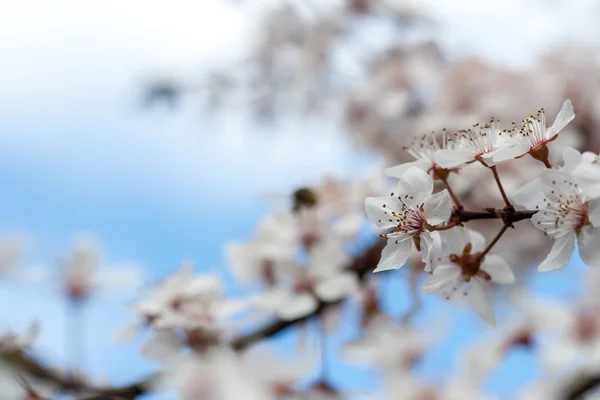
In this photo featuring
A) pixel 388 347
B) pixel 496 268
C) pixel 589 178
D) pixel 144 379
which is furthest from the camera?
pixel 388 347

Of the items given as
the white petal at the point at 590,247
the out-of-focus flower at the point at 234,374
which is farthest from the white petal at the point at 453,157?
the out-of-focus flower at the point at 234,374

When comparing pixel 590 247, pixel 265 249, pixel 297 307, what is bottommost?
pixel 590 247

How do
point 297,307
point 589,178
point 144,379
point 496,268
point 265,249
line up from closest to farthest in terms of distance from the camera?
Result: point 589,178
point 496,268
point 144,379
point 297,307
point 265,249

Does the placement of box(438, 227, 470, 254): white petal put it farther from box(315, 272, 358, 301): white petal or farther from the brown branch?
box(315, 272, 358, 301): white petal

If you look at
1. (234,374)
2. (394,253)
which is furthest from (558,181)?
(234,374)

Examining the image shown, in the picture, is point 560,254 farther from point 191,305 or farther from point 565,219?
point 191,305

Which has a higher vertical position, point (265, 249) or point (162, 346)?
point (265, 249)

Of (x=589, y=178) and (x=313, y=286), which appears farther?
(x=313, y=286)
